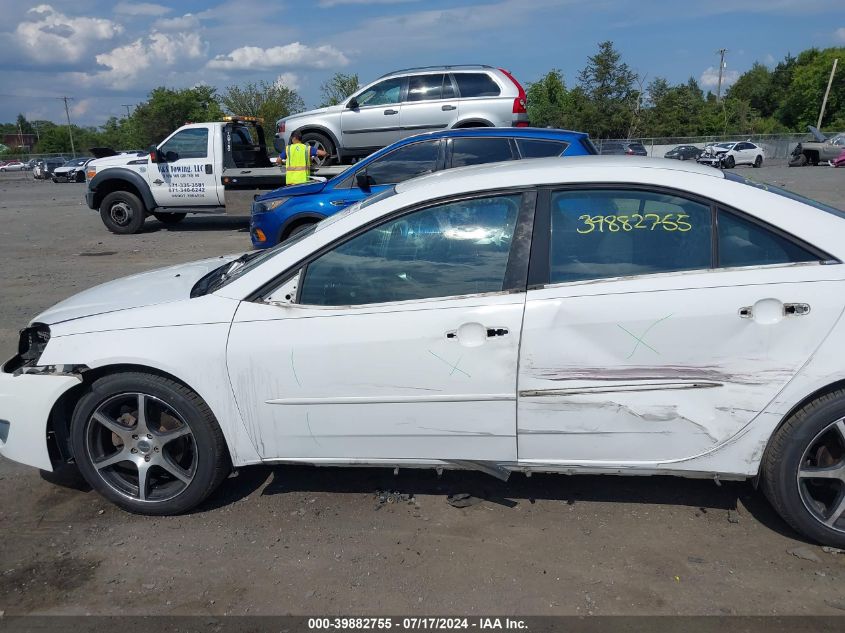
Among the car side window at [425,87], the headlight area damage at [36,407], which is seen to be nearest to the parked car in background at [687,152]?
the car side window at [425,87]

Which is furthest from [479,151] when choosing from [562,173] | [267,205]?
[562,173]

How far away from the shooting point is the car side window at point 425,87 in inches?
474

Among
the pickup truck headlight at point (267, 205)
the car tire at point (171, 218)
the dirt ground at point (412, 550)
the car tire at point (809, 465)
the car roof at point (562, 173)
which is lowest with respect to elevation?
the dirt ground at point (412, 550)

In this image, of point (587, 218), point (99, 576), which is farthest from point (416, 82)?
point (99, 576)

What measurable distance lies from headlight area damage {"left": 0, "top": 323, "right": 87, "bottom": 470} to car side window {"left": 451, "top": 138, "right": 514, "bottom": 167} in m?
5.73

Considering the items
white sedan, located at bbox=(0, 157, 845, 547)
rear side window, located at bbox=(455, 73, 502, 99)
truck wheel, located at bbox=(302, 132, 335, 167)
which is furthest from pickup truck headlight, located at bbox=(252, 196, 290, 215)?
white sedan, located at bbox=(0, 157, 845, 547)

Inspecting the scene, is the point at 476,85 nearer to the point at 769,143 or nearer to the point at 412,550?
the point at 412,550

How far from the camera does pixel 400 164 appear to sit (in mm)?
8406

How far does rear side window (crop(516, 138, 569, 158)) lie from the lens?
314 inches

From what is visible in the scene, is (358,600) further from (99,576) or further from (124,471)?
(124,471)

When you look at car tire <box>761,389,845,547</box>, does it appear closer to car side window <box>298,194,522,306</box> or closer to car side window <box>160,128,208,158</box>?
car side window <box>298,194,522,306</box>

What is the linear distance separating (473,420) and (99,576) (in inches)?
71.7

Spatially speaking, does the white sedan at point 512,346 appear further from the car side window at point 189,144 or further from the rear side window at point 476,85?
the car side window at point 189,144

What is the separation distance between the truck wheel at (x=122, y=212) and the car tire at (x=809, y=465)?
44.6 ft
